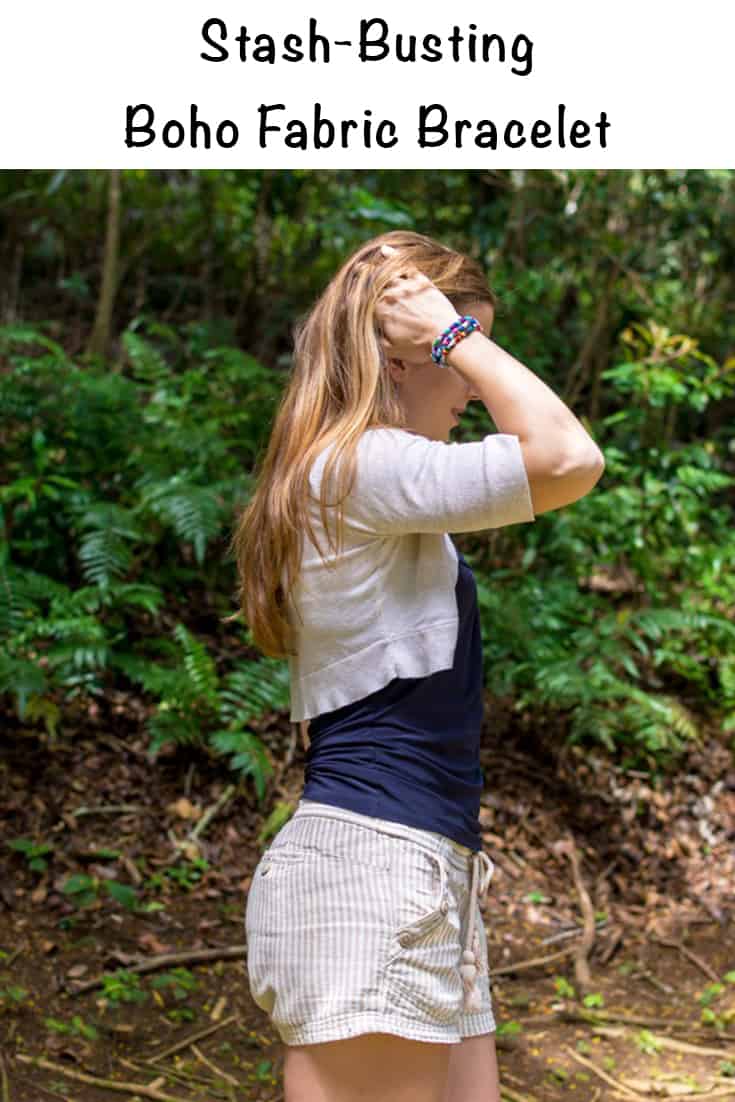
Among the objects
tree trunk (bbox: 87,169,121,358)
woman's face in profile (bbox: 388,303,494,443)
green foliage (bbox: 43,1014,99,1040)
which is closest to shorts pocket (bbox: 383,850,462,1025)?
woman's face in profile (bbox: 388,303,494,443)

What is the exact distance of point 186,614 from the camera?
542 cm

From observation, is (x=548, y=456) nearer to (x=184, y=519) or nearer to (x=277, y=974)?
(x=277, y=974)

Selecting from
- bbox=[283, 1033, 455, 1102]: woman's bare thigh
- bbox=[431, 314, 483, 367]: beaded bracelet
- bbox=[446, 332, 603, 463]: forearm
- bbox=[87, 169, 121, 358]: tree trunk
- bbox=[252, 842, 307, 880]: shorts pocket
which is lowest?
bbox=[283, 1033, 455, 1102]: woman's bare thigh

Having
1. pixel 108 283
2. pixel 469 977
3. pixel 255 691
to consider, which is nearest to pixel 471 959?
pixel 469 977

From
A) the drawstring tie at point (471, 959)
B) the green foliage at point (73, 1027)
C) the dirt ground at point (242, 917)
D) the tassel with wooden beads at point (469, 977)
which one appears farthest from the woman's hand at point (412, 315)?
the green foliage at point (73, 1027)

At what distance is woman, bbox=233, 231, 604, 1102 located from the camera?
1640 millimetres

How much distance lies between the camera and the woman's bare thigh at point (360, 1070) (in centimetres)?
164

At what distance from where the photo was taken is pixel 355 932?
1.64 m
